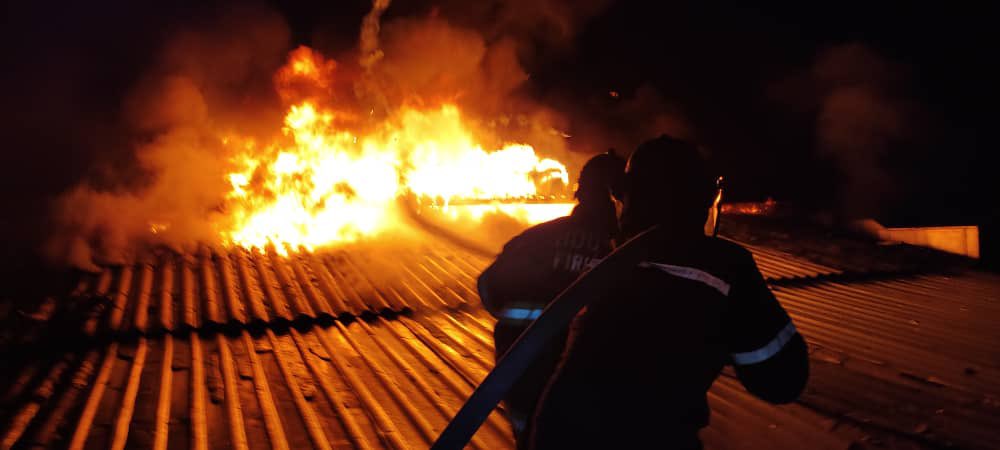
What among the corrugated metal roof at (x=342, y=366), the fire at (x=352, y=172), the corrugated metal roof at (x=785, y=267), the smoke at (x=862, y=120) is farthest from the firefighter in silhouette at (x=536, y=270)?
the smoke at (x=862, y=120)

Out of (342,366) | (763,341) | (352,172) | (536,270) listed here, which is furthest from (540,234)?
(352,172)

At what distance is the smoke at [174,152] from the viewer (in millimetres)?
6215

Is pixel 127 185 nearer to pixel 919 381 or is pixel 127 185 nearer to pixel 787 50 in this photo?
pixel 919 381

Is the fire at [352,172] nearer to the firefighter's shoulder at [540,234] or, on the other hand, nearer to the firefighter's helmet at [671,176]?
the firefighter's shoulder at [540,234]

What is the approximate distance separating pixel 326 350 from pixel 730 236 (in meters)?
7.99

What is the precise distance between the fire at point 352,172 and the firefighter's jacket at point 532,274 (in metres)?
5.19

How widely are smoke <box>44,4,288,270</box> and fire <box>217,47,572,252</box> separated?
1.24 feet

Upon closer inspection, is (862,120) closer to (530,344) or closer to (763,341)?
(763,341)

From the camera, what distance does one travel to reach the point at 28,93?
734 cm

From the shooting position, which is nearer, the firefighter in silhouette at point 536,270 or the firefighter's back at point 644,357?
the firefighter's back at point 644,357

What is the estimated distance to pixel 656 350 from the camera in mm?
1486

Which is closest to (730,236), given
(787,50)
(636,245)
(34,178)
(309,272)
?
(787,50)

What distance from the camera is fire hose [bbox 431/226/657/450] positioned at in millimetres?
1450

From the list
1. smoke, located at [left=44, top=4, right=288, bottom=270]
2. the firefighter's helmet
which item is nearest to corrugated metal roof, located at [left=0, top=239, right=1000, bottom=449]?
smoke, located at [left=44, top=4, right=288, bottom=270]
